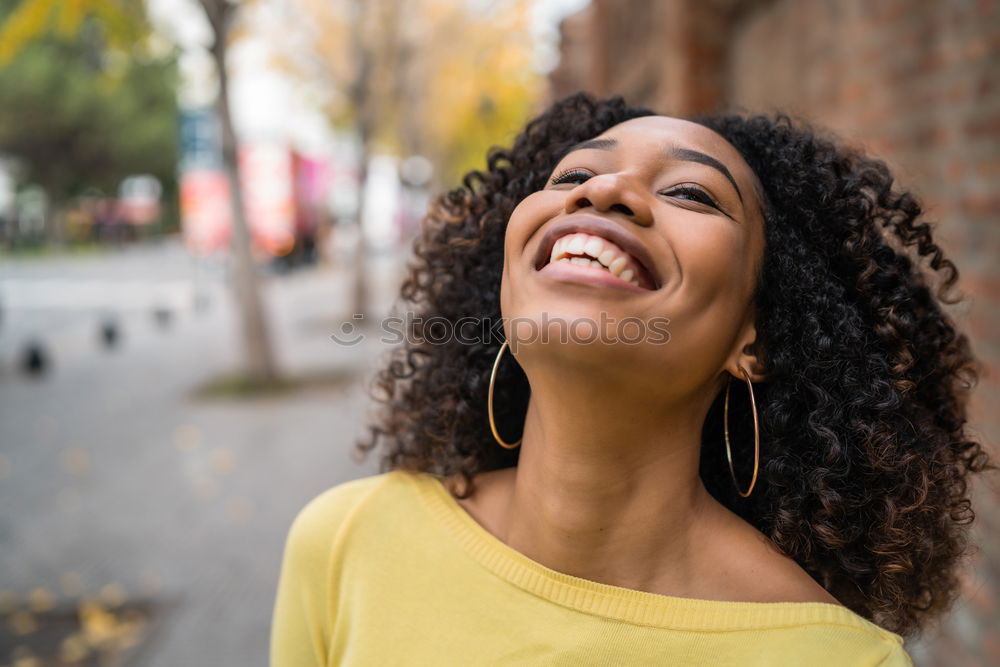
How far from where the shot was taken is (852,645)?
55.9 inches

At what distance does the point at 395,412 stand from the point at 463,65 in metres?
16.9

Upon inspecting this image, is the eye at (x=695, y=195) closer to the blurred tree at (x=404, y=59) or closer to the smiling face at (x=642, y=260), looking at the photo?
the smiling face at (x=642, y=260)

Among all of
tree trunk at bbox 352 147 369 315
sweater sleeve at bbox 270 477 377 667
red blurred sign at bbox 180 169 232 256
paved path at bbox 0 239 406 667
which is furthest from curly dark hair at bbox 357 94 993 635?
red blurred sign at bbox 180 169 232 256

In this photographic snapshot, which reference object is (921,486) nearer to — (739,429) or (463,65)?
(739,429)

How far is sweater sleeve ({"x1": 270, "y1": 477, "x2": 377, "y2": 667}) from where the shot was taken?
5.80 ft

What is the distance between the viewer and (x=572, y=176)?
1709 millimetres

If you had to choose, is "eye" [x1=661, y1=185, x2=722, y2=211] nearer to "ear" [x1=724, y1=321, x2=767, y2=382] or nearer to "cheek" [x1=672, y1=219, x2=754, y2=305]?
"cheek" [x1=672, y1=219, x2=754, y2=305]

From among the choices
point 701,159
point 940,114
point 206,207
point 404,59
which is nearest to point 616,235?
point 701,159

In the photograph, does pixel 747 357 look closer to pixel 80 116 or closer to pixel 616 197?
pixel 616 197

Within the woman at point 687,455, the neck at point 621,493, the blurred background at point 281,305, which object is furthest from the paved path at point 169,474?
the neck at point 621,493

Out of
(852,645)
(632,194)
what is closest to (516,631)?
(852,645)

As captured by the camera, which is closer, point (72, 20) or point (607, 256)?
point (607, 256)

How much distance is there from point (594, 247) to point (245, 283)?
8788 millimetres

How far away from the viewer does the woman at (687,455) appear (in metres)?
1.49
